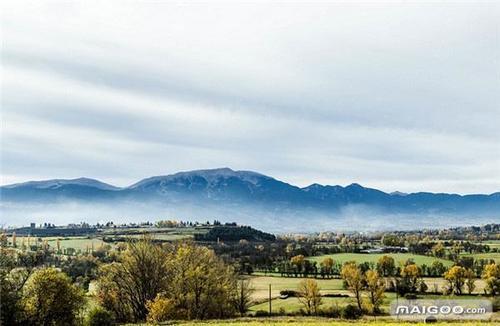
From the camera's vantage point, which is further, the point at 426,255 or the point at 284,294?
the point at 426,255

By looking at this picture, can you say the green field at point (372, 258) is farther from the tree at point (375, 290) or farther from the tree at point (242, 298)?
the tree at point (242, 298)

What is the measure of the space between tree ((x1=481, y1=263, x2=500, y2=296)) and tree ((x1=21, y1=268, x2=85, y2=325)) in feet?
293

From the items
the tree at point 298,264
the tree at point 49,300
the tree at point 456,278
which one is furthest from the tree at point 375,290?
the tree at point 49,300

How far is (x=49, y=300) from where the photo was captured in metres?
53.3

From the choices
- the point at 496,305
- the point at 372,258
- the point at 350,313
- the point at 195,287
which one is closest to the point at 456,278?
the point at 496,305

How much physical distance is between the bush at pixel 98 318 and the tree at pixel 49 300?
2.16m

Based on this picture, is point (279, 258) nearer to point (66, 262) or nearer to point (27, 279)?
point (66, 262)

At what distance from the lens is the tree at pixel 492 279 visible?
107 meters

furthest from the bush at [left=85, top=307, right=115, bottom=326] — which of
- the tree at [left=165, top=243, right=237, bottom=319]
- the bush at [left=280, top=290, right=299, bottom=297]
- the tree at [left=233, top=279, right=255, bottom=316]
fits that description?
the bush at [left=280, top=290, right=299, bottom=297]

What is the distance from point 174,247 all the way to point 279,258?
94.2m

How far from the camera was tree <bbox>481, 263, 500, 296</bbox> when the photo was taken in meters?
107

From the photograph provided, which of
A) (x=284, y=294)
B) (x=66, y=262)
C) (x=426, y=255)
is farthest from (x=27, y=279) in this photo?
(x=426, y=255)

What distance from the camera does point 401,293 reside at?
11450cm

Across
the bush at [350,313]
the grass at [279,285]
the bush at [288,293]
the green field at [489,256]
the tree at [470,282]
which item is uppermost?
the green field at [489,256]
